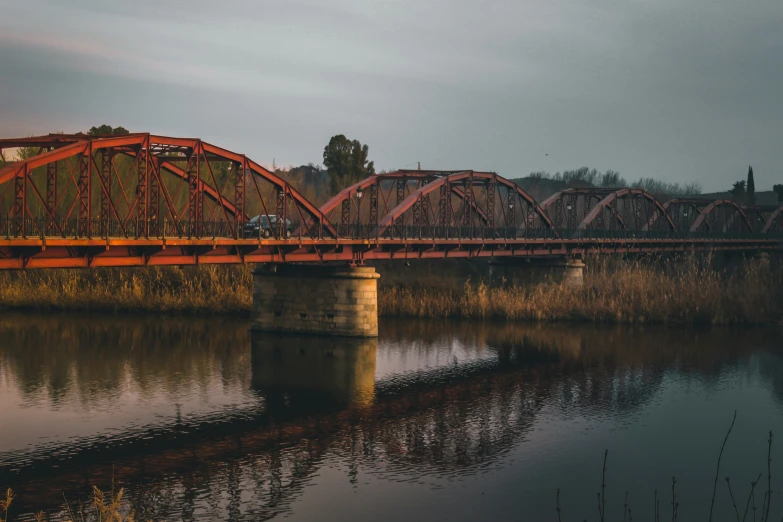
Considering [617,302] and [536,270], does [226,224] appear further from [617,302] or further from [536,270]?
[617,302]

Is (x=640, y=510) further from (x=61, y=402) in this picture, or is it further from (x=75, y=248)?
(x=75, y=248)

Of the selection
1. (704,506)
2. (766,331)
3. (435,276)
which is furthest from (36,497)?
(435,276)

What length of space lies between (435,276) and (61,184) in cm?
3274

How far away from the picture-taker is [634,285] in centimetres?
6475

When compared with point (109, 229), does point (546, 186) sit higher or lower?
higher

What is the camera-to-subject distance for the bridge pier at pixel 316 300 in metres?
51.1

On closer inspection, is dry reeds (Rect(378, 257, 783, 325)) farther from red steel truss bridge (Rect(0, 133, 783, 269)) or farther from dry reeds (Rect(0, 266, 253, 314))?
dry reeds (Rect(0, 266, 253, 314))

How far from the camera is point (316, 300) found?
52219mm

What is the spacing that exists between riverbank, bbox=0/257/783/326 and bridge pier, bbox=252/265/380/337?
8.99 meters

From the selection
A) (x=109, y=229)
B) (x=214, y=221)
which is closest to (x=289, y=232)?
(x=214, y=221)

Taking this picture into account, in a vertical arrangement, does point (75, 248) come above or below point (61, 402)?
above

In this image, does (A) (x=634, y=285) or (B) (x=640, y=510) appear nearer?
(B) (x=640, y=510)

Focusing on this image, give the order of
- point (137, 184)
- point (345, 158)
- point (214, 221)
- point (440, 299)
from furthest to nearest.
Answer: point (345, 158) → point (440, 299) → point (137, 184) → point (214, 221)

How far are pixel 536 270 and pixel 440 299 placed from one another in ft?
35.2
